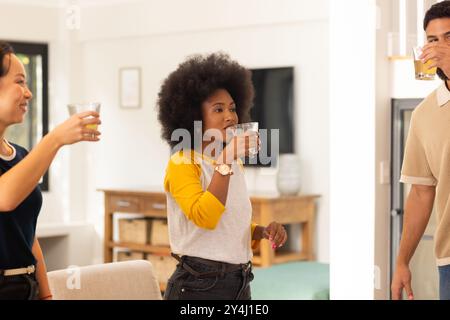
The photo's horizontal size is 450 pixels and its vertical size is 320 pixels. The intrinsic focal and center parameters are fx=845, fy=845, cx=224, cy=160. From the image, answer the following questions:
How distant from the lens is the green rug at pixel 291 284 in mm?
4508

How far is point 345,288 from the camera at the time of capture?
12.7ft

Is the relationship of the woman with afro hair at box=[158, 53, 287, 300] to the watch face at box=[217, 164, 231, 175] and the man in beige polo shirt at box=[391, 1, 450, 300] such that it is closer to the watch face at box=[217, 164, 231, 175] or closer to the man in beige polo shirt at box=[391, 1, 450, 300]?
the watch face at box=[217, 164, 231, 175]

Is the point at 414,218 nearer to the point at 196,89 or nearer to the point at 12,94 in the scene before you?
the point at 196,89

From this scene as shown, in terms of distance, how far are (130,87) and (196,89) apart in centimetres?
465

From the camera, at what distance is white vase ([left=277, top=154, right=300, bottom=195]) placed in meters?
5.62

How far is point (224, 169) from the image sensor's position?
2006mm

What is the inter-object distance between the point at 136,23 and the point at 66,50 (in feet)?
2.31

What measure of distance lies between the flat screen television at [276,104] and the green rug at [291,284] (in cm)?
103

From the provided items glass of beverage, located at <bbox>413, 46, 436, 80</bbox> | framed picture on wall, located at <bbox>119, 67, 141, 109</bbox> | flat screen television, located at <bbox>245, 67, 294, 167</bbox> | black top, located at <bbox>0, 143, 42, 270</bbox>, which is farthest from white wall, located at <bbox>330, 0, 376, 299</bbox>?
framed picture on wall, located at <bbox>119, 67, 141, 109</bbox>

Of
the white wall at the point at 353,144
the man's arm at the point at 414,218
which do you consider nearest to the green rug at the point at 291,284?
the white wall at the point at 353,144

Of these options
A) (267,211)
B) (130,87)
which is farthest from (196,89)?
(130,87)

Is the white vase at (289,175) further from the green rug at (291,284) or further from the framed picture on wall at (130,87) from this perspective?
the framed picture on wall at (130,87)

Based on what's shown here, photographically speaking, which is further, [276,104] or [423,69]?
[276,104]
